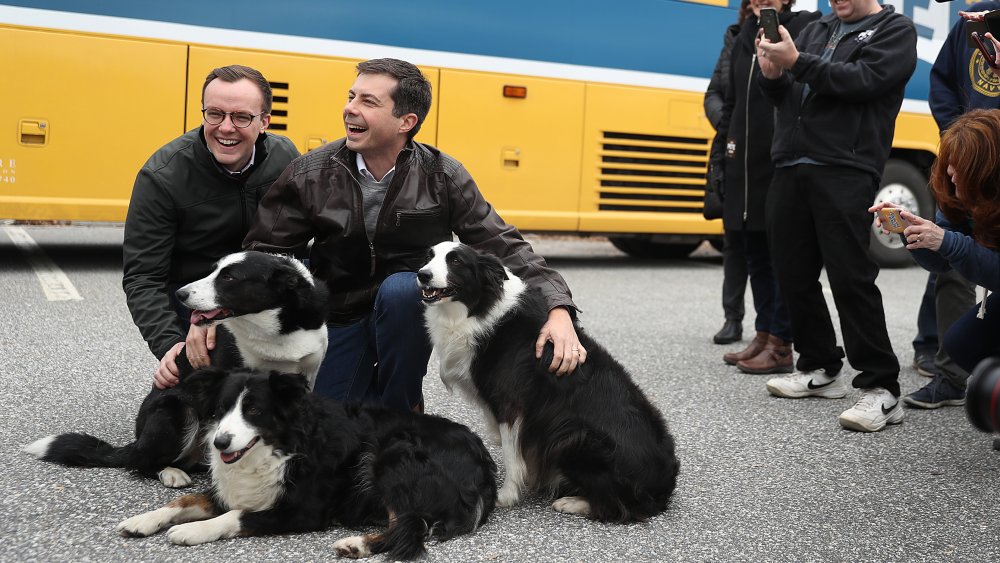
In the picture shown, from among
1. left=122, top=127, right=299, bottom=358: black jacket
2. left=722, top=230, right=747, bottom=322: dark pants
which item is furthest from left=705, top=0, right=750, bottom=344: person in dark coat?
left=122, top=127, right=299, bottom=358: black jacket

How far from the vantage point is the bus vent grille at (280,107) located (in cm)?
844

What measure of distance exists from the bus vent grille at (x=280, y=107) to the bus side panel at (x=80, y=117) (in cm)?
79

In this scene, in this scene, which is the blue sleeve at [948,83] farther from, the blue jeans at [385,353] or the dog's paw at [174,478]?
the dog's paw at [174,478]

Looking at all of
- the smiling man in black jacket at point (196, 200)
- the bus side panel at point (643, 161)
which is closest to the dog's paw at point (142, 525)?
the smiling man in black jacket at point (196, 200)

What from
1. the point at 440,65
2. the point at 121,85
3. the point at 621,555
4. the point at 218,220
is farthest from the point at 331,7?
the point at 621,555

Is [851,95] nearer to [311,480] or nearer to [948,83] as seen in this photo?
[948,83]

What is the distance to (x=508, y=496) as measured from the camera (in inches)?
133

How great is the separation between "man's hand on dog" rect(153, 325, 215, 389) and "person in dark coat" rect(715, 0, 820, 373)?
11.3 feet

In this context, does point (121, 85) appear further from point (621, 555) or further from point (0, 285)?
point (621, 555)

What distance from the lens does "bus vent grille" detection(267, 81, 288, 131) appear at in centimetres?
844

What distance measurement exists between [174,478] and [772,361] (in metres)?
3.74

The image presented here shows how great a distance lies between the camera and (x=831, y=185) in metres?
4.59

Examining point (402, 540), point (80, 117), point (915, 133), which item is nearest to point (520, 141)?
point (80, 117)

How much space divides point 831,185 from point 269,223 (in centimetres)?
267
